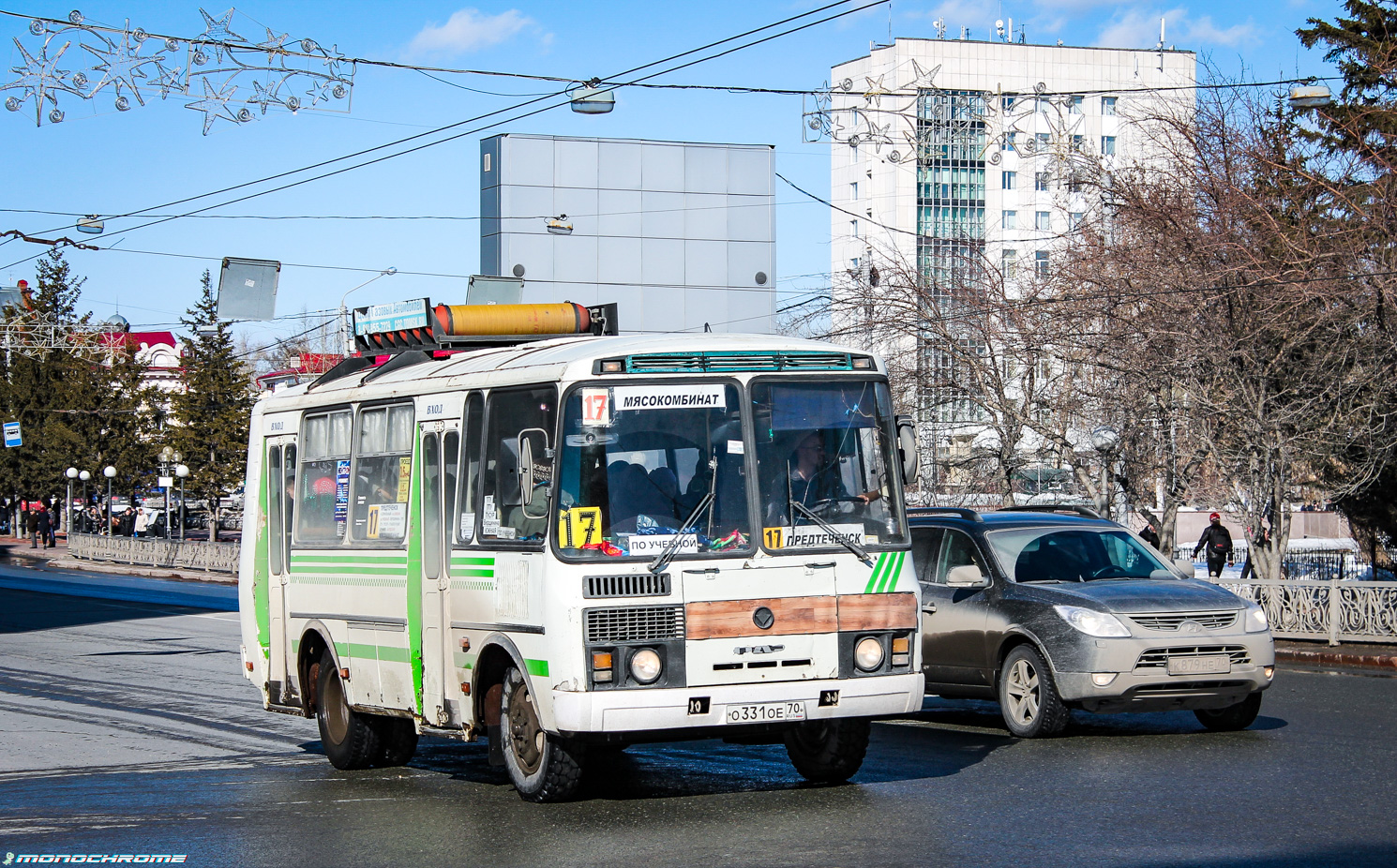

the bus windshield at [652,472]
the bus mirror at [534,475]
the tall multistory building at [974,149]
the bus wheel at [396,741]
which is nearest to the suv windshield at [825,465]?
the bus windshield at [652,472]

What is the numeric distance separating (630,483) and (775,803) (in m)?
2.07

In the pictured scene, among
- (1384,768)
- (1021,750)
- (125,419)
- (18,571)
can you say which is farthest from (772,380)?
(125,419)

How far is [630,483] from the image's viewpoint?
8719 millimetres

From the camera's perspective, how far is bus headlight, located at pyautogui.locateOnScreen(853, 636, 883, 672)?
29.4 feet

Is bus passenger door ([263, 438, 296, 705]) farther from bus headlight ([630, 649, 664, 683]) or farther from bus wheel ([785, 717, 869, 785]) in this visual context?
bus headlight ([630, 649, 664, 683])

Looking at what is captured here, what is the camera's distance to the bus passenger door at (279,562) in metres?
12.3

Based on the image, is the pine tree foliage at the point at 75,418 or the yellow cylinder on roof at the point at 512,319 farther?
the pine tree foliage at the point at 75,418

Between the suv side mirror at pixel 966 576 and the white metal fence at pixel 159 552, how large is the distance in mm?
37733

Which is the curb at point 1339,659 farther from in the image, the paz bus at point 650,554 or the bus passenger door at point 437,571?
the bus passenger door at point 437,571

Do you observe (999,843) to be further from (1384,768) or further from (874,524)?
(1384,768)

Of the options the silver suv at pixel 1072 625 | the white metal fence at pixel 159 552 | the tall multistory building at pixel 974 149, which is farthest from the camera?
the white metal fence at pixel 159 552

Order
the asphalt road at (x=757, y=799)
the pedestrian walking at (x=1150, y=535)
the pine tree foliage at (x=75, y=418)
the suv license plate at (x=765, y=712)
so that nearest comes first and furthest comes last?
1. the asphalt road at (x=757, y=799)
2. the suv license plate at (x=765, y=712)
3. the pedestrian walking at (x=1150, y=535)
4. the pine tree foliage at (x=75, y=418)

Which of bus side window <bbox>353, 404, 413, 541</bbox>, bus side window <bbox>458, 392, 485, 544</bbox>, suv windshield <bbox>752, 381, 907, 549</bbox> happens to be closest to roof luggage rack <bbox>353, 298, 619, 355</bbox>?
bus side window <bbox>353, 404, 413, 541</bbox>

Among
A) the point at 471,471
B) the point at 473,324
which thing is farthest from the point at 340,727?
the point at 473,324
